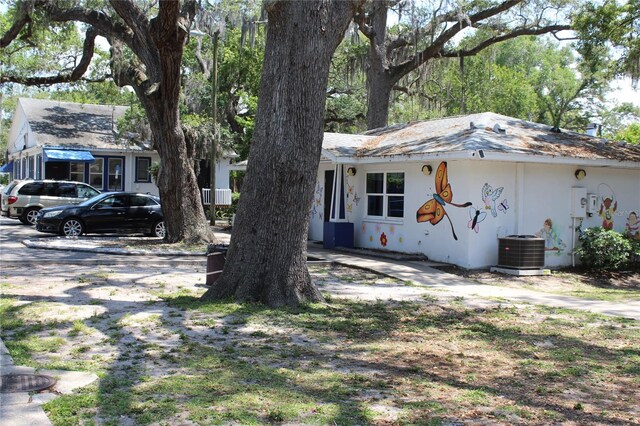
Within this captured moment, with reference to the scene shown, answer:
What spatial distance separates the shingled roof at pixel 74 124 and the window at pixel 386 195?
1761 cm

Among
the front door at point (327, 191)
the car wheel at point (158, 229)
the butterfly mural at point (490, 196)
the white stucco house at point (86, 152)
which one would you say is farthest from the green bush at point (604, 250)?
the white stucco house at point (86, 152)

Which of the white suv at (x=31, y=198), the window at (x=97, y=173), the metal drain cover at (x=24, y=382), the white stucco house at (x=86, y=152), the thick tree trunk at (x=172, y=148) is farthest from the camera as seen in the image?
the window at (x=97, y=173)

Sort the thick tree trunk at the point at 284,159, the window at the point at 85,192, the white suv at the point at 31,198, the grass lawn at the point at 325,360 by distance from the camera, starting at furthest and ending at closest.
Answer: the window at the point at 85,192 → the white suv at the point at 31,198 → the thick tree trunk at the point at 284,159 → the grass lawn at the point at 325,360

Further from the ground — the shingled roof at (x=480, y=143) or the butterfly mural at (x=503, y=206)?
the shingled roof at (x=480, y=143)

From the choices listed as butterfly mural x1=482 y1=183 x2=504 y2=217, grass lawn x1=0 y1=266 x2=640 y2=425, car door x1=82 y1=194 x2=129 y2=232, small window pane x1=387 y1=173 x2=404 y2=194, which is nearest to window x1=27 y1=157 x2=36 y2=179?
car door x1=82 y1=194 x2=129 y2=232

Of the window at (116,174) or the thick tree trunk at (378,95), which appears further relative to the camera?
the window at (116,174)

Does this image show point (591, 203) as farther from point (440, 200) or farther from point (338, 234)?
point (338, 234)

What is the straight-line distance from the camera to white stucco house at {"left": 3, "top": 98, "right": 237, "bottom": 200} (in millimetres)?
32969

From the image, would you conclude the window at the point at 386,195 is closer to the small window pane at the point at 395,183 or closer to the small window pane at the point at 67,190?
the small window pane at the point at 395,183

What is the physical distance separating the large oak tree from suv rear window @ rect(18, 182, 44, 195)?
7.34 meters

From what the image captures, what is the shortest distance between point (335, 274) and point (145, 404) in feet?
30.1

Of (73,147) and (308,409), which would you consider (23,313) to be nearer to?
(308,409)

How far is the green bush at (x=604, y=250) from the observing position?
16.1 meters

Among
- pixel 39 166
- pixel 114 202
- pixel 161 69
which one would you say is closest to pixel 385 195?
pixel 161 69
